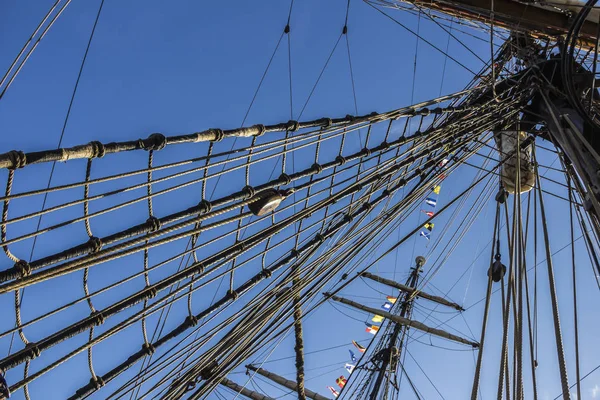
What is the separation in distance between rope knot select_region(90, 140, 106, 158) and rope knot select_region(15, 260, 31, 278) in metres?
0.63

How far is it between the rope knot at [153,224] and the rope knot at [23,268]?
2.57 ft

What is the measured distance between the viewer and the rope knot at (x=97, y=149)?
109 inches

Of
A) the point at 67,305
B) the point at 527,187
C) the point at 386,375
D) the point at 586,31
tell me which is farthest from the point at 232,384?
the point at 67,305

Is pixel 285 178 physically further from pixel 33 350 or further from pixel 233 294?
pixel 33 350

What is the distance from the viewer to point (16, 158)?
2.30 m

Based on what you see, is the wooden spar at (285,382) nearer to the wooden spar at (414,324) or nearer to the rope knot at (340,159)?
the wooden spar at (414,324)

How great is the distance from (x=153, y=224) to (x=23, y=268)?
842 mm

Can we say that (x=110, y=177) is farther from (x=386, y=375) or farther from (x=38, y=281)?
(x=386, y=375)

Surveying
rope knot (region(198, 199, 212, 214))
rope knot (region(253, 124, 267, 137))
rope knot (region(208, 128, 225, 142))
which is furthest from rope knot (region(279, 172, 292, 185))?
rope knot (region(198, 199, 212, 214))

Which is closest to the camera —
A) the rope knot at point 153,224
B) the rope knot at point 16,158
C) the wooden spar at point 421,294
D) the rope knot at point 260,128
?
the rope knot at point 16,158

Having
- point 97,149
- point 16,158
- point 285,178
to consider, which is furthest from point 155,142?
point 285,178

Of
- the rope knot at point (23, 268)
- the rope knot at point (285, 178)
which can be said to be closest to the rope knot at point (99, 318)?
the rope knot at point (23, 268)

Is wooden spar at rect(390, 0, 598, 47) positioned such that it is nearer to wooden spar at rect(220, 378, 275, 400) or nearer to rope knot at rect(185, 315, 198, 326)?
rope knot at rect(185, 315, 198, 326)

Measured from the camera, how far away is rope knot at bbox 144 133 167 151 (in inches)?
125
